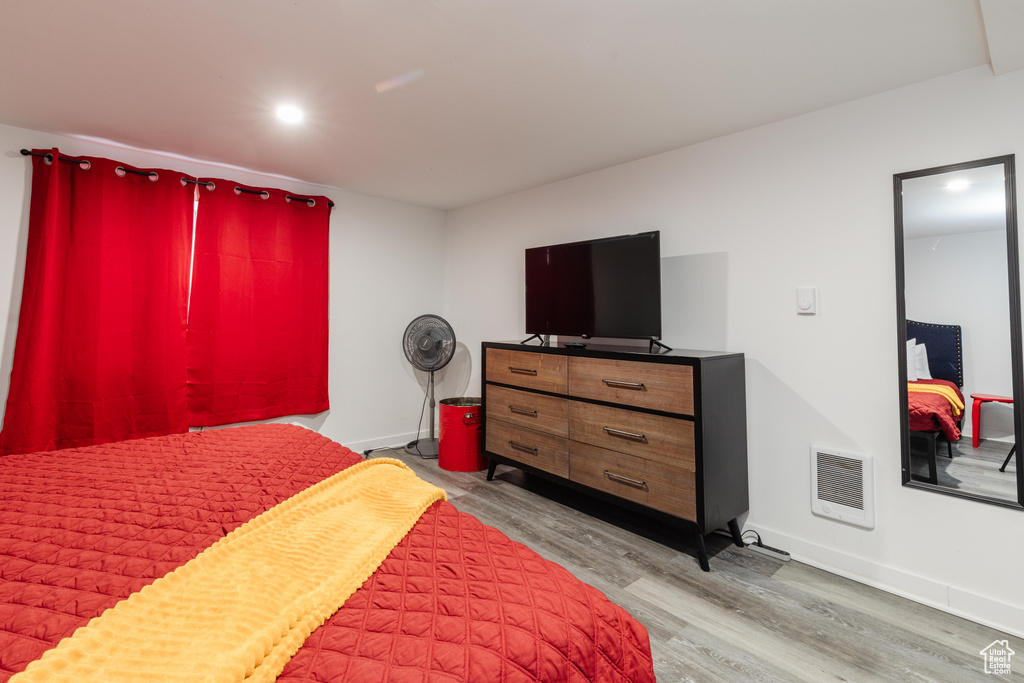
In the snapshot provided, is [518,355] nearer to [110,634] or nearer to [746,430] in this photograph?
[746,430]

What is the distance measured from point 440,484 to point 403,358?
144cm

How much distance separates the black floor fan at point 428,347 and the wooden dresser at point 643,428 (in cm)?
122

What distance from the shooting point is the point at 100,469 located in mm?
1713

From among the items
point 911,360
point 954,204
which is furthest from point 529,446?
point 954,204

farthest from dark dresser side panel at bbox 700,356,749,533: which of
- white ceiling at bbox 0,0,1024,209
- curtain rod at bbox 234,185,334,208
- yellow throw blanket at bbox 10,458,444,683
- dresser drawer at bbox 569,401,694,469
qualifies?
curtain rod at bbox 234,185,334,208

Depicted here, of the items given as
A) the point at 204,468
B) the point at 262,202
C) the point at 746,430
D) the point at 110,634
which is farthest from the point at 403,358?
the point at 110,634

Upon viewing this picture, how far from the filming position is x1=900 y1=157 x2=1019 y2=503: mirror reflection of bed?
1878mm

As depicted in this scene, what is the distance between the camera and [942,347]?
201 centimetres

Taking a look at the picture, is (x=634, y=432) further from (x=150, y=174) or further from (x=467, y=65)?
(x=150, y=174)

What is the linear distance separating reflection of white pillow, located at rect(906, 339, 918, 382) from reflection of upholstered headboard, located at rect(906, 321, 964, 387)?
0.03m

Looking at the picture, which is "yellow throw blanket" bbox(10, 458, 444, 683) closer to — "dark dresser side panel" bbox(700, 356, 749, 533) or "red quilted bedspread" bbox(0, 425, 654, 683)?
"red quilted bedspread" bbox(0, 425, 654, 683)

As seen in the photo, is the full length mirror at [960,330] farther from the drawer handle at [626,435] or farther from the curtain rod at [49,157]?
the curtain rod at [49,157]
